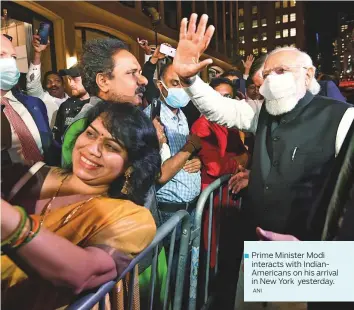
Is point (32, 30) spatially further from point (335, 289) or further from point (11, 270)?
point (335, 289)

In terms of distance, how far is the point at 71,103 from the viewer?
100 cm

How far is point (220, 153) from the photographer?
1.55 meters

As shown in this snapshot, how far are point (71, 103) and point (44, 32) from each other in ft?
0.63

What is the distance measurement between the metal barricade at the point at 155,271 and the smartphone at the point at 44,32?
1.88 feet

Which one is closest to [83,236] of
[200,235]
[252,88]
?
[200,235]

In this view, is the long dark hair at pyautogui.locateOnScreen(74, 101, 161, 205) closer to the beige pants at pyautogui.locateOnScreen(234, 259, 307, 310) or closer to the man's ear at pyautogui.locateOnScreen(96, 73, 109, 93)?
the man's ear at pyautogui.locateOnScreen(96, 73, 109, 93)

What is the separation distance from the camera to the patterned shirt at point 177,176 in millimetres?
1184

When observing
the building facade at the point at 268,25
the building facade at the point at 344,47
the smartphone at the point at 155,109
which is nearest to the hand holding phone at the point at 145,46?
the smartphone at the point at 155,109

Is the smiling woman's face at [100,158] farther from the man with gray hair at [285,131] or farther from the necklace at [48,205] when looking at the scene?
the man with gray hair at [285,131]

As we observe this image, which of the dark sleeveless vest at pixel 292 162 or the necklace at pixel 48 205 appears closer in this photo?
the necklace at pixel 48 205

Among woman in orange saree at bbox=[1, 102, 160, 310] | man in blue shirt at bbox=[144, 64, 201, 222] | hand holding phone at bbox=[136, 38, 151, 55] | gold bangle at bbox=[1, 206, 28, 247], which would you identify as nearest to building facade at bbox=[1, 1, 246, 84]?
hand holding phone at bbox=[136, 38, 151, 55]

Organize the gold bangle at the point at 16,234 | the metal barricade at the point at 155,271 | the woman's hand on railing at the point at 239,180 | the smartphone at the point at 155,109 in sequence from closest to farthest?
the gold bangle at the point at 16,234, the metal barricade at the point at 155,271, the smartphone at the point at 155,109, the woman's hand on railing at the point at 239,180

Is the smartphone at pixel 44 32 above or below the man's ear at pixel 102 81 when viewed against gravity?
above

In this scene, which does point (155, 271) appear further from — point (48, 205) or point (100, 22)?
point (100, 22)
